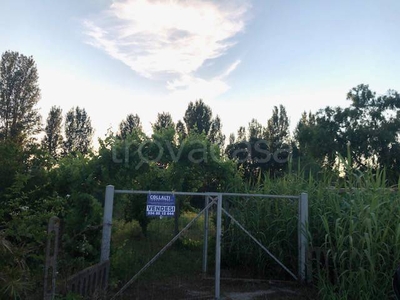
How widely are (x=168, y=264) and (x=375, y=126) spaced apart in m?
22.5

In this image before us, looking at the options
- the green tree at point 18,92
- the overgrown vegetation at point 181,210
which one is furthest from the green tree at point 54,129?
the overgrown vegetation at point 181,210

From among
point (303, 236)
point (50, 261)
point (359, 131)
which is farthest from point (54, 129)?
point (50, 261)

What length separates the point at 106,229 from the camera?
561 centimetres

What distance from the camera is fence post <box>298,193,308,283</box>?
618 centimetres

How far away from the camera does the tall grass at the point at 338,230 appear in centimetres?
496

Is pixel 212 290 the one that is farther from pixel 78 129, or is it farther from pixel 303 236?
pixel 78 129

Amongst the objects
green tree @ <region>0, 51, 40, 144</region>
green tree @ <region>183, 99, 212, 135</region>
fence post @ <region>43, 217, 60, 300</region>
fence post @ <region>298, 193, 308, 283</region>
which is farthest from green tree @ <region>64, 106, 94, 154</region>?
fence post @ <region>43, 217, 60, 300</region>

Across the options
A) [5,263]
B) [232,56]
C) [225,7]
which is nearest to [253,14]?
[225,7]

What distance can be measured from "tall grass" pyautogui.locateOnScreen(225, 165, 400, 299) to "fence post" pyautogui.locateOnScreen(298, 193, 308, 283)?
0.16m

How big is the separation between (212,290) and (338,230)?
221cm

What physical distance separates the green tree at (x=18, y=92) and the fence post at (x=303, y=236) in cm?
2659

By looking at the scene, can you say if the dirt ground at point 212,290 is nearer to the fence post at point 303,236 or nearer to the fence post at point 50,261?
the fence post at point 303,236

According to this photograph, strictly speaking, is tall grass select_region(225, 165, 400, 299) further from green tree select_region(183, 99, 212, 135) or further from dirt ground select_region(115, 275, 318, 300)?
green tree select_region(183, 99, 212, 135)

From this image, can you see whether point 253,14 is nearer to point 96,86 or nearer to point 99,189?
point 96,86
